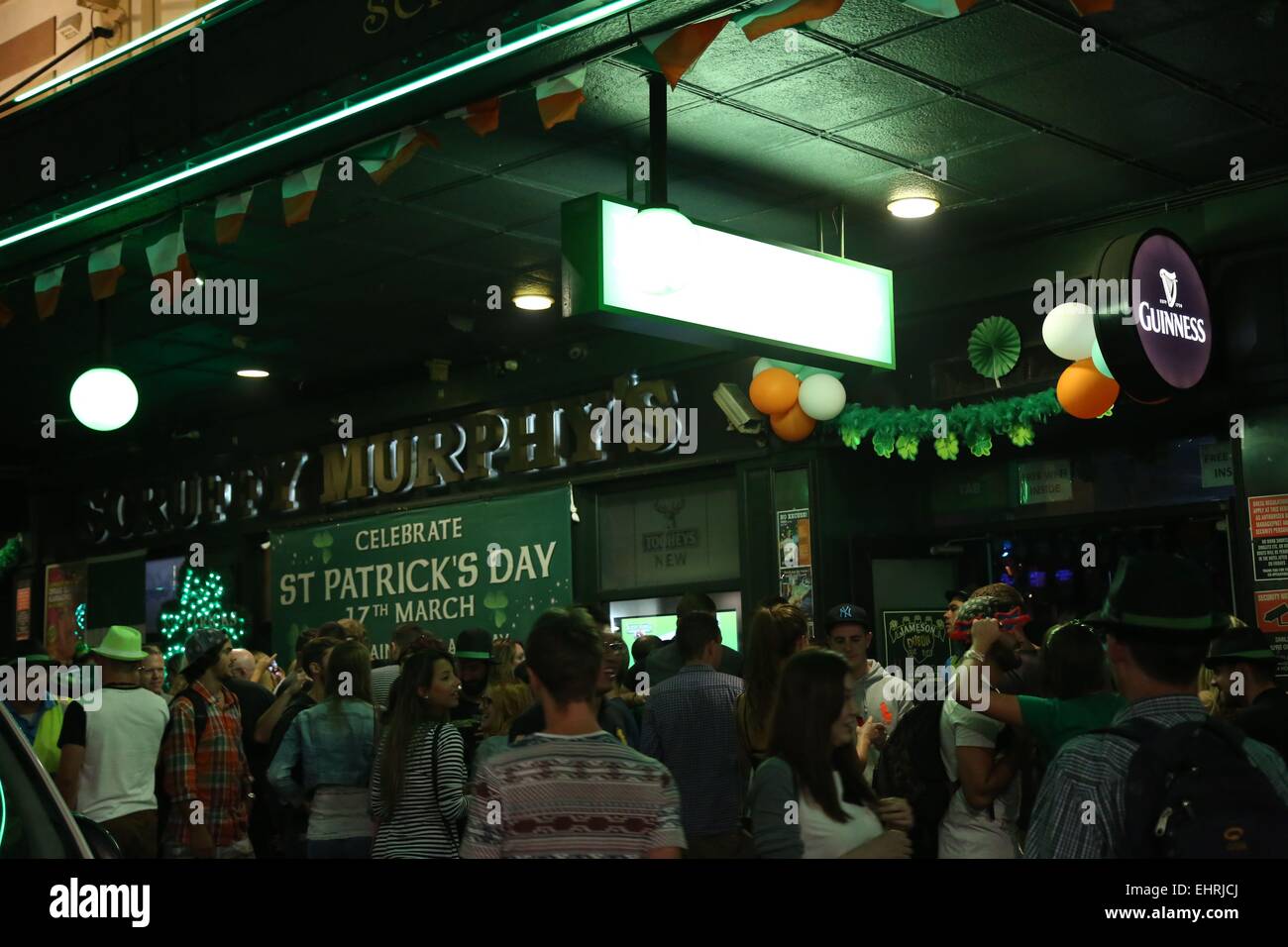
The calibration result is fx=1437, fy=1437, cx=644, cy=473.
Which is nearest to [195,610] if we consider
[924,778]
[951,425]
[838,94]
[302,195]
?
[302,195]

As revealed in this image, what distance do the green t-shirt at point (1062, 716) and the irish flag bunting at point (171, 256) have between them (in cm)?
584

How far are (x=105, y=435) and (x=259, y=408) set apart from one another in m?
2.34

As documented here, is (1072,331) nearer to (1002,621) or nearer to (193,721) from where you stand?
(1002,621)

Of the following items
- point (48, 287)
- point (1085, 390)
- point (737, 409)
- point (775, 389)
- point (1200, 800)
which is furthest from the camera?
point (737, 409)

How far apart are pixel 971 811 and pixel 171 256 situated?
571 centimetres

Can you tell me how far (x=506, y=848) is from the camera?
11.9 ft

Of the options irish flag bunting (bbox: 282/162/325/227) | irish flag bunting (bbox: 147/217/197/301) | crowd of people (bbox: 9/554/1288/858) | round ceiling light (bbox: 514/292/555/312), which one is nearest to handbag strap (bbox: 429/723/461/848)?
crowd of people (bbox: 9/554/1288/858)

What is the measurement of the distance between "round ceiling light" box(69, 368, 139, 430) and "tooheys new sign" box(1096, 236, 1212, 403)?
619 cm

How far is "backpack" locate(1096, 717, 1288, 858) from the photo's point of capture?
262cm

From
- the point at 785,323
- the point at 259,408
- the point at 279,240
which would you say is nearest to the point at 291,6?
the point at 279,240

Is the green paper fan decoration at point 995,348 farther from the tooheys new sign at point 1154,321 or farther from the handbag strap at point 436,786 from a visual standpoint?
the handbag strap at point 436,786

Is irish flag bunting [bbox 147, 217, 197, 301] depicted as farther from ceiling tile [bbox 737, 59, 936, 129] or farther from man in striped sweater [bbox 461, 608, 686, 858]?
man in striped sweater [bbox 461, 608, 686, 858]

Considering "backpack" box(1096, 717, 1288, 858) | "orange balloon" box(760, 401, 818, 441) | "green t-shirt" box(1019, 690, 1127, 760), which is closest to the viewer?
"backpack" box(1096, 717, 1288, 858)

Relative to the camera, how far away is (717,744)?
6.12 meters
